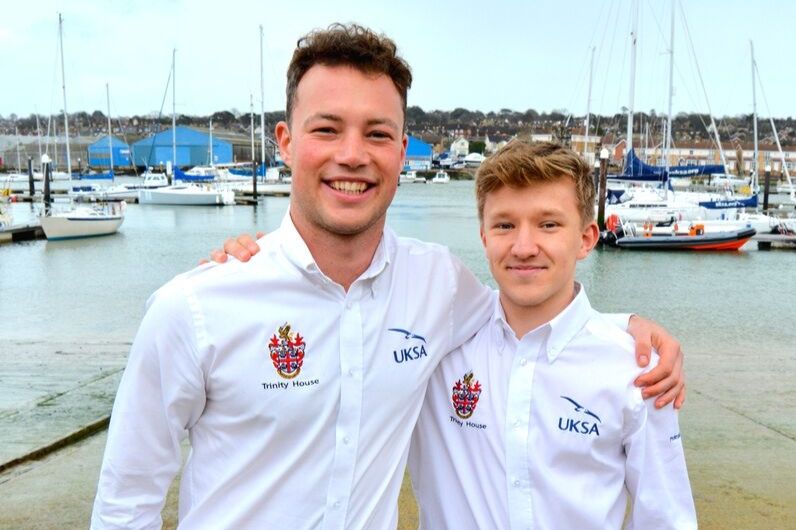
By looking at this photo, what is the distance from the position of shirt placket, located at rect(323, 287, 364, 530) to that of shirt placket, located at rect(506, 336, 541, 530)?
1.56 feet

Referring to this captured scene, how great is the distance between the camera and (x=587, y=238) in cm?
282

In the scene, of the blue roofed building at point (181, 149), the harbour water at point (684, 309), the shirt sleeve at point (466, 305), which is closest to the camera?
the shirt sleeve at point (466, 305)

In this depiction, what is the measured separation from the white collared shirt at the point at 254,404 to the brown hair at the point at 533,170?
0.58 m

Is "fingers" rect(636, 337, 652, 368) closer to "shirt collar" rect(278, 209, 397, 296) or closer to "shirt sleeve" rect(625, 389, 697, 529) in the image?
"shirt sleeve" rect(625, 389, 697, 529)

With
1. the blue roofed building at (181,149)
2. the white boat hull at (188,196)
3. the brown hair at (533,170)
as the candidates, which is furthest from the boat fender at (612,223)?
the blue roofed building at (181,149)

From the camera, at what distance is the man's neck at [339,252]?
98.9 inches

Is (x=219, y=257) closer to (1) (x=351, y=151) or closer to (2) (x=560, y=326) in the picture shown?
(1) (x=351, y=151)

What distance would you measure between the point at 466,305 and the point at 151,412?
3.72 feet

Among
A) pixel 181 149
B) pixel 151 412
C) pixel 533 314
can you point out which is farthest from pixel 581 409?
pixel 181 149

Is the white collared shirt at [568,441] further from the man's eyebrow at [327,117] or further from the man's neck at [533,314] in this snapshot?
the man's eyebrow at [327,117]

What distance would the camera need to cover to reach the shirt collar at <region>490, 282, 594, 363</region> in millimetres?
2543

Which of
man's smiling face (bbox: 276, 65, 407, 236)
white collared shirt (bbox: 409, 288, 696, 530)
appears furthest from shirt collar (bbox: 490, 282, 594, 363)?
man's smiling face (bbox: 276, 65, 407, 236)

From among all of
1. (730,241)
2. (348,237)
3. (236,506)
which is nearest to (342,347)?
(348,237)

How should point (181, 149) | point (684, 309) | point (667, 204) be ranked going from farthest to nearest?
1. point (181, 149)
2. point (667, 204)
3. point (684, 309)
